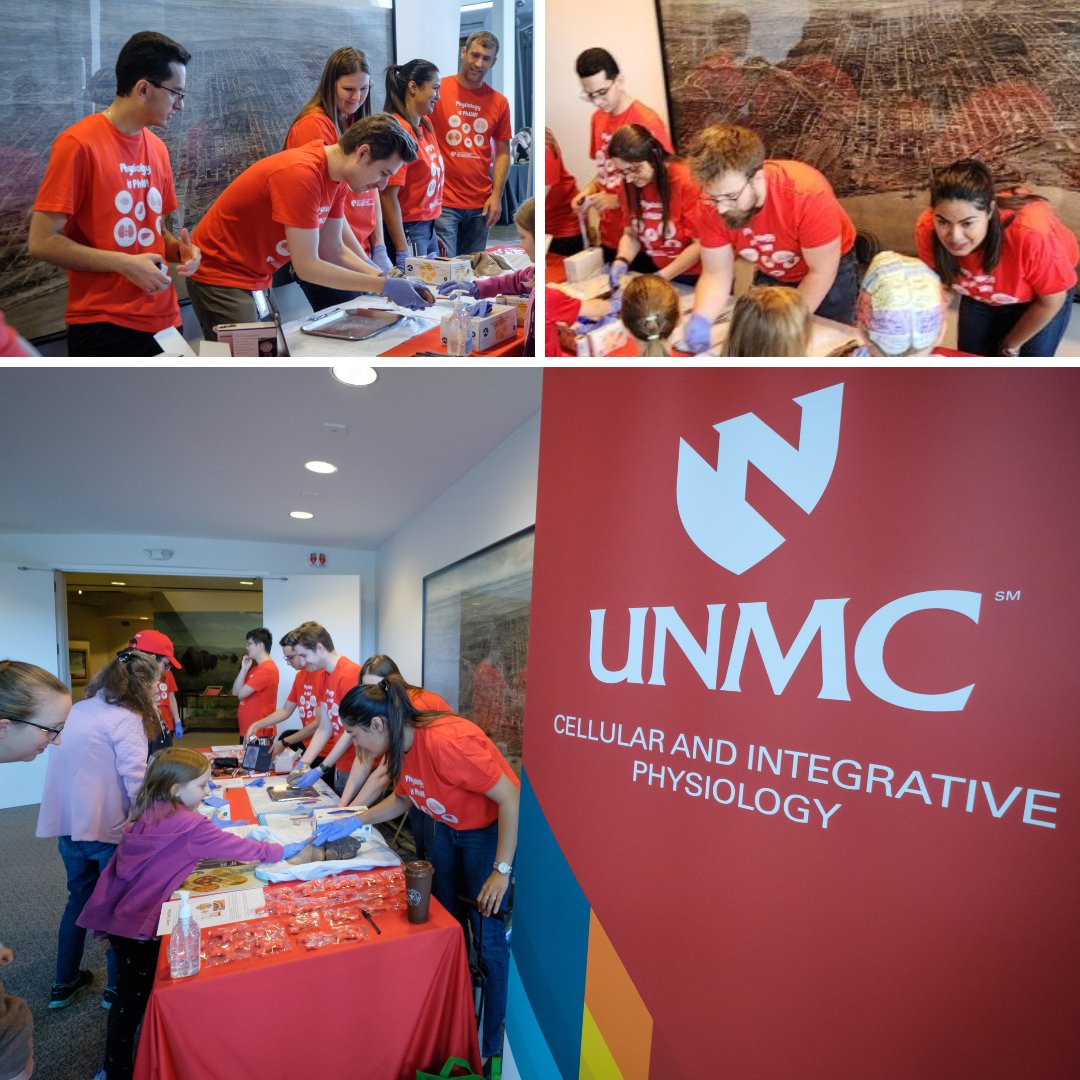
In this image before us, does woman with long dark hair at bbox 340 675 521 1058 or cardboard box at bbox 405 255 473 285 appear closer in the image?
cardboard box at bbox 405 255 473 285

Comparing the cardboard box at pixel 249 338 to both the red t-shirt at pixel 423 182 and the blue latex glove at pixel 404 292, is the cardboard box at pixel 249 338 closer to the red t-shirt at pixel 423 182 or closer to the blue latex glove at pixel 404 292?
the blue latex glove at pixel 404 292

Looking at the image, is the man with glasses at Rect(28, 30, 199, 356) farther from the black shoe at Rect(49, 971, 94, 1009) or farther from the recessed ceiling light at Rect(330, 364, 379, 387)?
→ the black shoe at Rect(49, 971, 94, 1009)

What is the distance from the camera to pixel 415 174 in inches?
58.6

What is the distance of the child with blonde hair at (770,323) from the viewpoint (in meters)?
1.34

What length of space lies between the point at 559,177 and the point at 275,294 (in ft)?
2.07

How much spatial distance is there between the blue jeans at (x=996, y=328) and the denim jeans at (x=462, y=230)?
0.92m

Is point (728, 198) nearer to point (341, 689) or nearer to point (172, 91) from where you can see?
point (172, 91)

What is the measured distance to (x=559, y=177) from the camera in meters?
1.38

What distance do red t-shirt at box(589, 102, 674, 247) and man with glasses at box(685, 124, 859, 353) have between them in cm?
8

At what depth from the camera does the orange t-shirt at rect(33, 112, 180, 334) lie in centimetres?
124

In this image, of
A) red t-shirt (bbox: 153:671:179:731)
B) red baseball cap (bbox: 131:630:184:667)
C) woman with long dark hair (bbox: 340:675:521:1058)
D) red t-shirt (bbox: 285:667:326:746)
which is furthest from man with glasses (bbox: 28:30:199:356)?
red t-shirt (bbox: 153:671:179:731)

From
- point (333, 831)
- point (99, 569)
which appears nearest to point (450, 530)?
point (333, 831)

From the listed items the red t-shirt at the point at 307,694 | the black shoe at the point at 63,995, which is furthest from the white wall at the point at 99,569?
the black shoe at the point at 63,995

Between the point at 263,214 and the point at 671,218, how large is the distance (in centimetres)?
78
